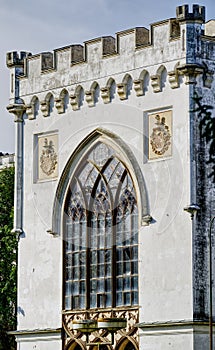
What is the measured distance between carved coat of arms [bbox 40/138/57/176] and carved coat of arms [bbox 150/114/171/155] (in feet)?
16.2

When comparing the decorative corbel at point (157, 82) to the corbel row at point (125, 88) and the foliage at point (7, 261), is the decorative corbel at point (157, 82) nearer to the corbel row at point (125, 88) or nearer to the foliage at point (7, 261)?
the corbel row at point (125, 88)

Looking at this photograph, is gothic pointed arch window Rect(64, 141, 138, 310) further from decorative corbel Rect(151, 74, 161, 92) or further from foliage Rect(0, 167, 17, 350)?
foliage Rect(0, 167, 17, 350)

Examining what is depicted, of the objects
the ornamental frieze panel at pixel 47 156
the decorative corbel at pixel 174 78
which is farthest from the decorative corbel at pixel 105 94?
the decorative corbel at pixel 174 78

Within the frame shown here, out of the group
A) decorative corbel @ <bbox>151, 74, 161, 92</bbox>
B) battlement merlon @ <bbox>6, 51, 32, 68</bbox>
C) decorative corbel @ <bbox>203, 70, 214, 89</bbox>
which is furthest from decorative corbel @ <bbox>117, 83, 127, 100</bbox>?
battlement merlon @ <bbox>6, 51, 32, 68</bbox>

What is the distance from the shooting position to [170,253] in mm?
39219

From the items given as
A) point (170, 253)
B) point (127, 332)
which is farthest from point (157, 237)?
point (127, 332)

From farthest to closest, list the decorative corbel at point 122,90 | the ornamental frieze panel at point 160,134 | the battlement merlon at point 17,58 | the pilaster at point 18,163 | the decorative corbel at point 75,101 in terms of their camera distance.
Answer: the battlement merlon at point 17,58 < the pilaster at point 18,163 < the decorative corbel at point 75,101 < the decorative corbel at point 122,90 < the ornamental frieze panel at point 160,134

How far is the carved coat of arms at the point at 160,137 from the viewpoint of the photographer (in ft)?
131

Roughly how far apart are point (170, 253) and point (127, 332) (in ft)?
10.1

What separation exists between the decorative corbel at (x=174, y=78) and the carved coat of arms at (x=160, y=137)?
3.95 feet

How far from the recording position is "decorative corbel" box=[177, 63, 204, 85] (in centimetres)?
3891

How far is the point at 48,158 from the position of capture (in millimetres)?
44344

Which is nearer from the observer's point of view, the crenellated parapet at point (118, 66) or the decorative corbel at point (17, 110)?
the crenellated parapet at point (118, 66)

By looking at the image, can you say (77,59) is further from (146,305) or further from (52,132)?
(146,305)
